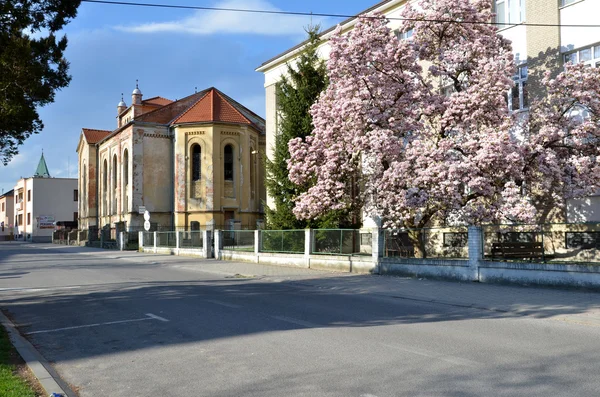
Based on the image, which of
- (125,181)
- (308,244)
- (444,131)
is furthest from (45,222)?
(444,131)

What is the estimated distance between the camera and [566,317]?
9.97 meters

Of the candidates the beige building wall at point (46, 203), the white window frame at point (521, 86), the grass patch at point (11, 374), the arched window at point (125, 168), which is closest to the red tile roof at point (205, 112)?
the arched window at point (125, 168)

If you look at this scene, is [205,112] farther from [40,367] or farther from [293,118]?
[40,367]

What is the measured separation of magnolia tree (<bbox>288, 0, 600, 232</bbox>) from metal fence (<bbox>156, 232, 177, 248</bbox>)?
55.5 ft

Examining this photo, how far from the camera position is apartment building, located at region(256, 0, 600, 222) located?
19.2 m

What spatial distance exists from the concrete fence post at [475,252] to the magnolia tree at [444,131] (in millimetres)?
1192

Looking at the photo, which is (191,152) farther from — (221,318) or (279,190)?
(221,318)

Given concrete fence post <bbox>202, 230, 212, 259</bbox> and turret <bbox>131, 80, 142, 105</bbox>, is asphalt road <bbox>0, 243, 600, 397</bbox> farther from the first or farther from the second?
turret <bbox>131, 80, 142, 105</bbox>

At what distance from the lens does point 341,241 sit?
20281 mm

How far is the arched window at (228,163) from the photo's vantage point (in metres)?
47.5

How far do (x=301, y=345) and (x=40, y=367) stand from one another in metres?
3.23

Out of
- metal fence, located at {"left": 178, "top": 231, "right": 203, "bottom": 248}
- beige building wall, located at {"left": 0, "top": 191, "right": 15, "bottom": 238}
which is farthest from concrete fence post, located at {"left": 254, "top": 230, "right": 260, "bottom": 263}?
beige building wall, located at {"left": 0, "top": 191, "right": 15, "bottom": 238}

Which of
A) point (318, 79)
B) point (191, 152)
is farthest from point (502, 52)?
point (191, 152)

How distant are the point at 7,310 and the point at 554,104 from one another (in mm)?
16331
